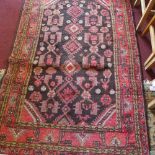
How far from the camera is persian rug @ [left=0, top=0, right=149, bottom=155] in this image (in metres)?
1.55

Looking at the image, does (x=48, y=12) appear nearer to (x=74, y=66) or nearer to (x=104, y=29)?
(x=104, y=29)

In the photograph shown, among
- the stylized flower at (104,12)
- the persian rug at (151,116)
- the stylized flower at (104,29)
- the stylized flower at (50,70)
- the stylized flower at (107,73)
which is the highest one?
the stylized flower at (104,12)

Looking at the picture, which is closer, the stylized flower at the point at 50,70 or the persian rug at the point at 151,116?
the persian rug at the point at 151,116

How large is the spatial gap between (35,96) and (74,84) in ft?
0.98

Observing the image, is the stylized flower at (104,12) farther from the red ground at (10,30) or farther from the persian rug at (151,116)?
the persian rug at (151,116)

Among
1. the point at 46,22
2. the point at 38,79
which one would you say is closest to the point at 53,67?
the point at 38,79

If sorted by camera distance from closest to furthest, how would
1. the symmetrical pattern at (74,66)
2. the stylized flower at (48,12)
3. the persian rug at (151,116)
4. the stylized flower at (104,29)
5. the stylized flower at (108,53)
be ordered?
the persian rug at (151,116)
the symmetrical pattern at (74,66)
the stylized flower at (108,53)
the stylized flower at (104,29)
the stylized flower at (48,12)

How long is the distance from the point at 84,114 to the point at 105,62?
0.48 m

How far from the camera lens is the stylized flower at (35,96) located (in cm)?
171

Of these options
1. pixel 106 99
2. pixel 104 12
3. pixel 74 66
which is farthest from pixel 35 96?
pixel 104 12

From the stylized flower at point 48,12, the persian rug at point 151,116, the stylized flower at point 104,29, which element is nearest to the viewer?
the persian rug at point 151,116

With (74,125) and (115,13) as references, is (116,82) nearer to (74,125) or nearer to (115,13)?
(74,125)

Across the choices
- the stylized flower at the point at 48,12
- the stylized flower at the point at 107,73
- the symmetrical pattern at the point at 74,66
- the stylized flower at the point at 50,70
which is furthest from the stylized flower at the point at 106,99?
the stylized flower at the point at 48,12

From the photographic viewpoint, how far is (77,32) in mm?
2059
